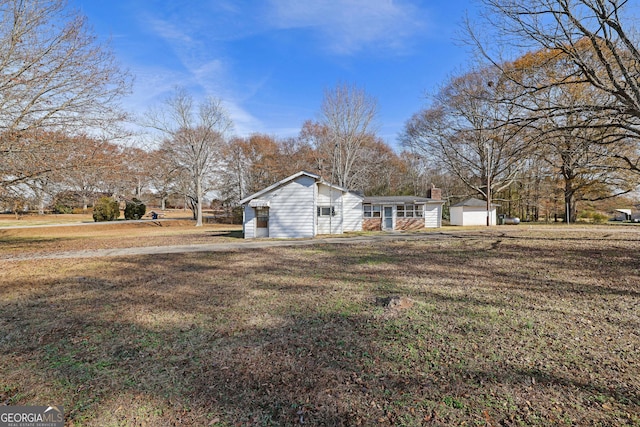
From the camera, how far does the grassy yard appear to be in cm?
276

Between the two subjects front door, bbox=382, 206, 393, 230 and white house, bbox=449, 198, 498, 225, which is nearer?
front door, bbox=382, 206, 393, 230

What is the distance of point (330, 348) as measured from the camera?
154 inches

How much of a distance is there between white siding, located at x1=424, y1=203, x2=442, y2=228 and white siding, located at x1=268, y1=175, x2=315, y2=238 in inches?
470

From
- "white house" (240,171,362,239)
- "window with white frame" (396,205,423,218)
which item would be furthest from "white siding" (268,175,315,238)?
"window with white frame" (396,205,423,218)

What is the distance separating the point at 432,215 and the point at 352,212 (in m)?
7.54

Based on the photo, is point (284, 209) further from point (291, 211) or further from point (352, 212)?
point (352, 212)

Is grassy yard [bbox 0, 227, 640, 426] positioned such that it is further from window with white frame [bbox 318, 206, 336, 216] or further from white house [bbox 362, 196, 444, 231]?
white house [bbox 362, 196, 444, 231]

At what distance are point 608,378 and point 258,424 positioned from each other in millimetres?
3549

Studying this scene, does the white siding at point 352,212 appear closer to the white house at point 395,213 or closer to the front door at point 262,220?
the white house at point 395,213

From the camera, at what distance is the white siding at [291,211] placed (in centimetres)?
1819

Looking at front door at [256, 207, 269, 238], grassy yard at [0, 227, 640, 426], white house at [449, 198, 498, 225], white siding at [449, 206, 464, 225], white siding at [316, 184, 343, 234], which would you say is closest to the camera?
grassy yard at [0, 227, 640, 426]

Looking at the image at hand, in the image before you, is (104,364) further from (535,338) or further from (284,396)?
(535,338)

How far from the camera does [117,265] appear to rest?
32.4 ft

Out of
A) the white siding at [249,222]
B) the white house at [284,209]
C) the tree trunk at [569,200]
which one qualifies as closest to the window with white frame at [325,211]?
the white house at [284,209]
